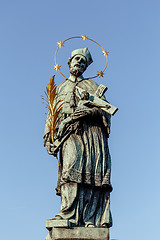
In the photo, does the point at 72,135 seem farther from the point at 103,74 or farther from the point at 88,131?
the point at 103,74

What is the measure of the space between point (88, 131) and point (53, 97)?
111 cm

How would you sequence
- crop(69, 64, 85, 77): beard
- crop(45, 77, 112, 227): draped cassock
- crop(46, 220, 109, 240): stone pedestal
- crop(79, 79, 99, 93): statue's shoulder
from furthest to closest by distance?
crop(69, 64, 85, 77): beard, crop(79, 79, 99, 93): statue's shoulder, crop(45, 77, 112, 227): draped cassock, crop(46, 220, 109, 240): stone pedestal

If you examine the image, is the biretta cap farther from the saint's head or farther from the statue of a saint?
the statue of a saint

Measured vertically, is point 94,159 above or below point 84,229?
above

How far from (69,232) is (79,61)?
3.80m

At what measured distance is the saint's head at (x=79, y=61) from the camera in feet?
37.0

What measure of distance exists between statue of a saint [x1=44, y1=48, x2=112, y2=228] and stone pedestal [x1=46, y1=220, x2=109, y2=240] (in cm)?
16

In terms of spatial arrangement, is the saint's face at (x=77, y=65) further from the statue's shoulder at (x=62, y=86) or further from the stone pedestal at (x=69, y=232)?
the stone pedestal at (x=69, y=232)

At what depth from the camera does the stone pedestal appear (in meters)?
9.41

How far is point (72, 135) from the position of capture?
34.3 ft

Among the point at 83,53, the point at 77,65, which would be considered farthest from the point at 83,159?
the point at 83,53

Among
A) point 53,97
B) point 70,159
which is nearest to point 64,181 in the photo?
point 70,159

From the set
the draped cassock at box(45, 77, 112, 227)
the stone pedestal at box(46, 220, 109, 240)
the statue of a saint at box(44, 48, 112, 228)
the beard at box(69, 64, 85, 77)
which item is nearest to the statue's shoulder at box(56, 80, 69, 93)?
the statue of a saint at box(44, 48, 112, 228)

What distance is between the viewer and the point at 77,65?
1127 cm
